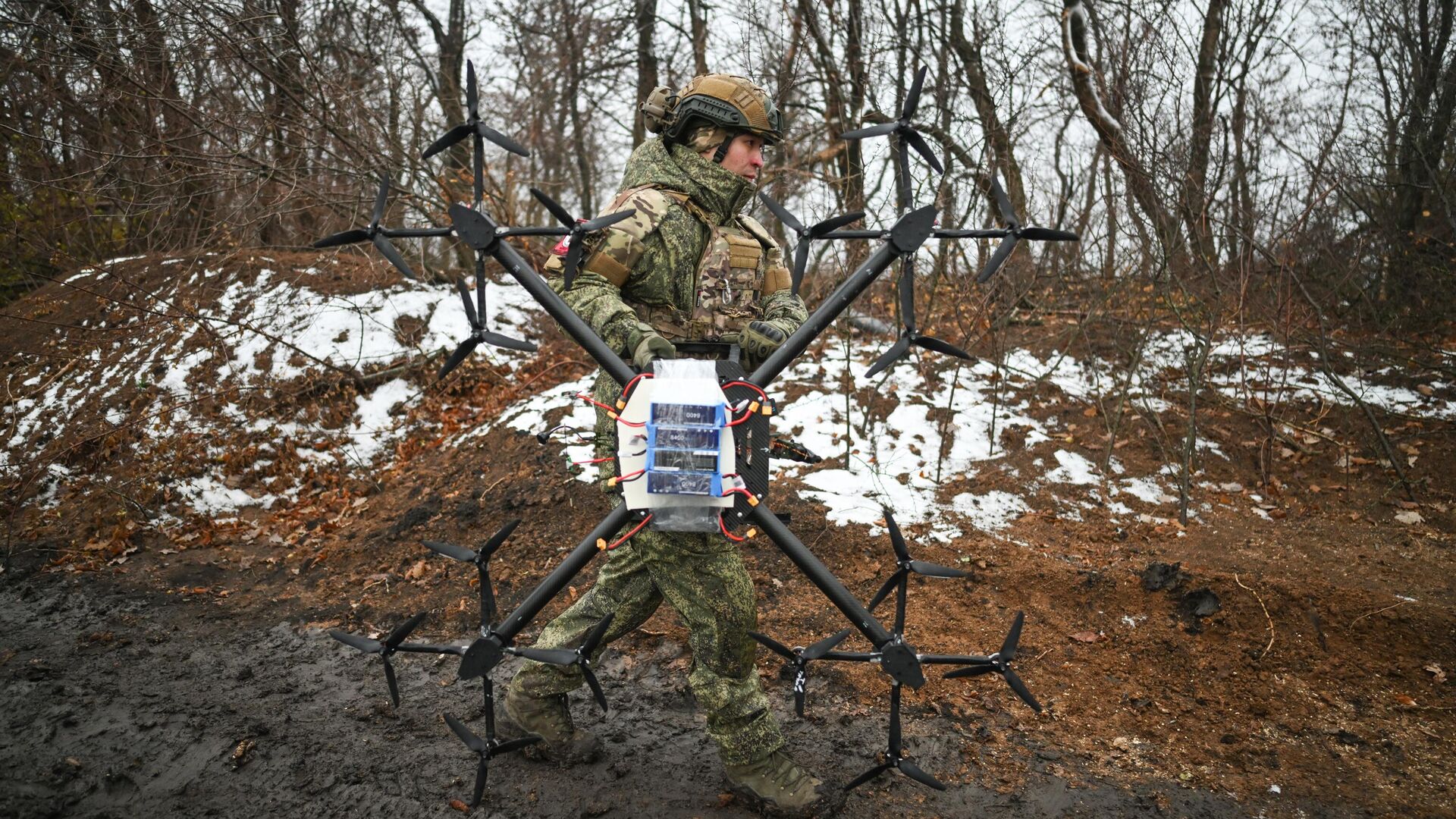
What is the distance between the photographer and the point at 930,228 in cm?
243

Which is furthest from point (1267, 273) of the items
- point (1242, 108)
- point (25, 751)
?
point (25, 751)

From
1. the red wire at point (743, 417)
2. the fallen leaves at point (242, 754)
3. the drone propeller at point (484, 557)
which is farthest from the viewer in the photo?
the fallen leaves at point (242, 754)

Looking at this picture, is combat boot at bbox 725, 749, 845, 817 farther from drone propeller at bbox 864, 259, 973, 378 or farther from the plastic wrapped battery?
drone propeller at bbox 864, 259, 973, 378

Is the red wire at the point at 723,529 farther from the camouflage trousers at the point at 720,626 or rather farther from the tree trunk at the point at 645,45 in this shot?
the tree trunk at the point at 645,45

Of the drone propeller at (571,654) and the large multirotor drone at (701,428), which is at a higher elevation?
the large multirotor drone at (701,428)

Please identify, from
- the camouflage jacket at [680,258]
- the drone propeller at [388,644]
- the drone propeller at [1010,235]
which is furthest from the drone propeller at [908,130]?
the drone propeller at [388,644]

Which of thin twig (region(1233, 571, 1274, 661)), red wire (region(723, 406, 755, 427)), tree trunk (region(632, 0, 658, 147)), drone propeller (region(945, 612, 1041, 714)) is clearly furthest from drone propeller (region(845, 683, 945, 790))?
tree trunk (region(632, 0, 658, 147))

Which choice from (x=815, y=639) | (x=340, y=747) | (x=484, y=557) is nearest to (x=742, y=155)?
(x=484, y=557)

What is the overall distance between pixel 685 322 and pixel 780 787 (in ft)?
5.30

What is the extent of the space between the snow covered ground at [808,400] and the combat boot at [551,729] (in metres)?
2.07

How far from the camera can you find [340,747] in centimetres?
337

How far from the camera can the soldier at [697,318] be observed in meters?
2.82

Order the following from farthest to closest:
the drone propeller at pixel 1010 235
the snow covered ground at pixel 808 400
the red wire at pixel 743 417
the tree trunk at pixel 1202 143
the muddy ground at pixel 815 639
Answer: the snow covered ground at pixel 808 400 → the tree trunk at pixel 1202 143 → the muddy ground at pixel 815 639 → the red wire at pixel 743 417 → the drone propeller at pixel 1010 235

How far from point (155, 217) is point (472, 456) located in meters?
3.85
